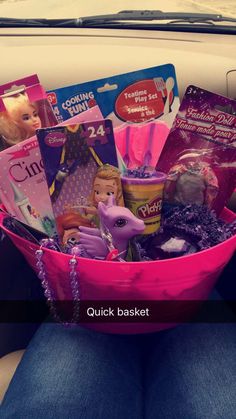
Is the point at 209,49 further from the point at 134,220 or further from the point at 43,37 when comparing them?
the point at 134,220

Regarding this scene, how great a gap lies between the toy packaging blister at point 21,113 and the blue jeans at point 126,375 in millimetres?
341

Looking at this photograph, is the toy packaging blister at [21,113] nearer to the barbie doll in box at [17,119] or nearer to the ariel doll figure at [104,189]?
the barbie doll in box at [17,119]

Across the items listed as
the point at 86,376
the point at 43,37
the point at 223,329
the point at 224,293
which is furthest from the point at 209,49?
the point at 86,376

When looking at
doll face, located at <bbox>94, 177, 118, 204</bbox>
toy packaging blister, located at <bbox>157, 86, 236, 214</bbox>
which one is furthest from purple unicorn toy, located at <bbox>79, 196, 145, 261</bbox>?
toy packaging blister, located at <bbox>157, 86, 236, 214</bbox>

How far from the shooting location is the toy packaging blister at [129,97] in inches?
29.4

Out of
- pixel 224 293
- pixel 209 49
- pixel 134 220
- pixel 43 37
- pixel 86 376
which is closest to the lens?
pixel 134 220

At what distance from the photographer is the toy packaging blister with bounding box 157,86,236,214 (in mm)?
716

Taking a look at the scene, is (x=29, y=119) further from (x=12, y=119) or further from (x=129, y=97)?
(x=129, y=97)

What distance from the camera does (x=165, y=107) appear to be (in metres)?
0.78

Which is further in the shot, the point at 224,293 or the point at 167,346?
the point at 224,293

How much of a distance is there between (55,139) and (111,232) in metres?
0.15

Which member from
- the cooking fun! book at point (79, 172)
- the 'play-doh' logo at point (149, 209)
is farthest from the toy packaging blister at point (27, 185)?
the 'play-doh' logo at point (149, 209)

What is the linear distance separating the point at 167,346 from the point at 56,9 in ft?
4.32

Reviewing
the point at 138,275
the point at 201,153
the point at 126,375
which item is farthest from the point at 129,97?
the point at 126,375
